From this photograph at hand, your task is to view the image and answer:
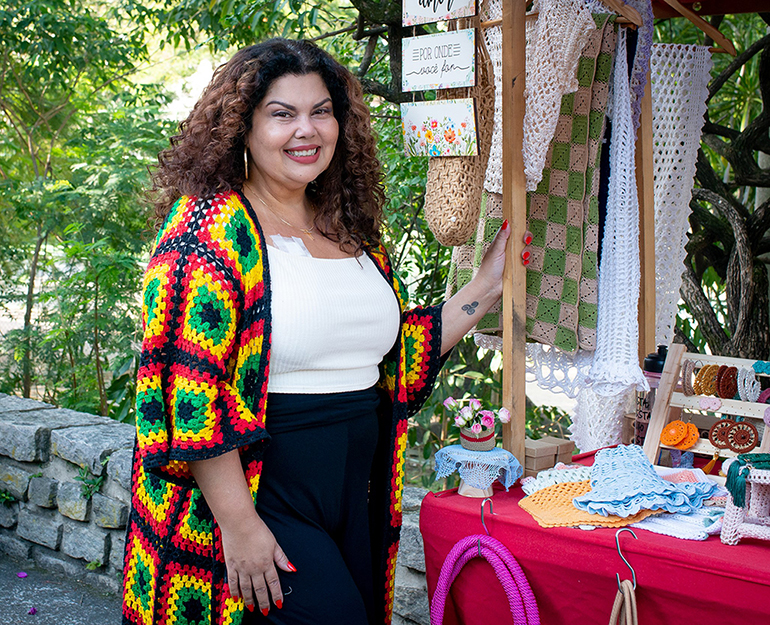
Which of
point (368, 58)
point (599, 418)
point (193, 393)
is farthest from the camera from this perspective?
point (368, 58)

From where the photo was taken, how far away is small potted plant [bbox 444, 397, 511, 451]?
1980mm

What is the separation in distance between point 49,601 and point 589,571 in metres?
2.30

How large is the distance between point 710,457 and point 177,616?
1493 millimetres

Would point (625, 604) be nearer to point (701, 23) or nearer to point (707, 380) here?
point (707, 380)

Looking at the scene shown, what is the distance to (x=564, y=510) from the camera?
176 cm

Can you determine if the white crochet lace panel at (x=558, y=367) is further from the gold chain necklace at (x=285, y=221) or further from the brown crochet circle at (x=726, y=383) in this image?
the gold chain necklace at (x=285, y=221)

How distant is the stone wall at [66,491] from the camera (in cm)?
306

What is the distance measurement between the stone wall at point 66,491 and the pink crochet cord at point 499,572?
155cm

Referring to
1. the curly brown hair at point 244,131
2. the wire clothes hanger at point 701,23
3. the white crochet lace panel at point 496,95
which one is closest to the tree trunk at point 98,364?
the curly brown hair at point 244,131

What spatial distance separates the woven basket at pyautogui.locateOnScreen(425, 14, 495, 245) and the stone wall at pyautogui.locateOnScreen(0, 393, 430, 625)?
1741 millimetres

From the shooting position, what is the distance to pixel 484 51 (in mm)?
1915

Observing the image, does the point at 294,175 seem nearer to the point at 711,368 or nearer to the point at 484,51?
the point at 484,51

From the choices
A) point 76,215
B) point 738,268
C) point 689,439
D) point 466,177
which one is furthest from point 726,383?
point 76,215

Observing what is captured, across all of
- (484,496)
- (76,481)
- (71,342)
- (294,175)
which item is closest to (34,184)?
(71,342)
